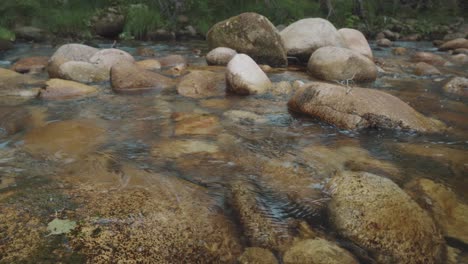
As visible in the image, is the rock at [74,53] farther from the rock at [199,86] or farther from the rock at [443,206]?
the rock at [443,206]

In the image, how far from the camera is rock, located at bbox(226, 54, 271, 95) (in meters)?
5.19

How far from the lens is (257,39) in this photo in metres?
7.42

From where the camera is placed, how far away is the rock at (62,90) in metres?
4.85

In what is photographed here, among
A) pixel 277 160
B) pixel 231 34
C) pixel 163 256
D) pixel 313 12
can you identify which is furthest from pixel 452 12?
pixel 163 256

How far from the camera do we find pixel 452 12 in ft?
68.2

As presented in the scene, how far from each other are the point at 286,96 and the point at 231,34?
2.97 m

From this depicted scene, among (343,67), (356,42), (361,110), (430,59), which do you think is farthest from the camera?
(430,59)

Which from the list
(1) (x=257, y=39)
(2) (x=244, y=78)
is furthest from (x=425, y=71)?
(2) (x=244, y=78)

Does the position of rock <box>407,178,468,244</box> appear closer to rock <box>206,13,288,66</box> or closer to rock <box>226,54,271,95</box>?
rock <box>226,54,271,95</box>

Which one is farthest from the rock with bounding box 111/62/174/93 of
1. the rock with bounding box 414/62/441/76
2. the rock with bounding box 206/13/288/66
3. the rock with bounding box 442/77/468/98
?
the rock with bounding box 414/62/441/76

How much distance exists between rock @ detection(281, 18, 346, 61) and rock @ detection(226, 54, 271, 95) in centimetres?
272

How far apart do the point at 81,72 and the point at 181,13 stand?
869cm

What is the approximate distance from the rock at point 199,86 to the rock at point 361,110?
4.75ft

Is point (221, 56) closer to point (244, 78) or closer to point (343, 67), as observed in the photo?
point (244, 78)
